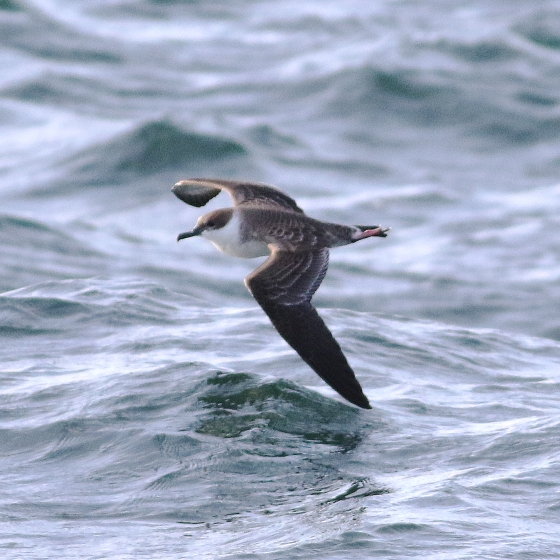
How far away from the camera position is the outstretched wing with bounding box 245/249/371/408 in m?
7.47

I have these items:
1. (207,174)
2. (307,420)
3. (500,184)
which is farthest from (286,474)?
(500,184)

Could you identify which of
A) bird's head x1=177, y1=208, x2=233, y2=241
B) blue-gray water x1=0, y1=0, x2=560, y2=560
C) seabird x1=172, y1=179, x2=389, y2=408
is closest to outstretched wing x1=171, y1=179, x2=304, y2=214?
seabird x1=172, y1=179, x2=389, y2=408

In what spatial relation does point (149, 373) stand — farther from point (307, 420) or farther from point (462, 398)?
point (462, 398)

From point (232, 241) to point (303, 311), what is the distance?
42.9 inches

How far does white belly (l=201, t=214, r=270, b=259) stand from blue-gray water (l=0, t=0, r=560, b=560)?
907 millimetres

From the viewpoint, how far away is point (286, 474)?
7.07 m

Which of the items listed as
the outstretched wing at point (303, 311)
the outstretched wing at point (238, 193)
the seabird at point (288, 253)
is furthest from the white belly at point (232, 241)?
the outstretched wing at point (238, 193)

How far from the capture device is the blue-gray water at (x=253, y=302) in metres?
6.67

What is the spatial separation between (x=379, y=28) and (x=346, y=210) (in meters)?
11.3

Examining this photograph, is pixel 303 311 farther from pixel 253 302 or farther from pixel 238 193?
pixel 253 302

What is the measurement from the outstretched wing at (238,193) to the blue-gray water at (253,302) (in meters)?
1.19

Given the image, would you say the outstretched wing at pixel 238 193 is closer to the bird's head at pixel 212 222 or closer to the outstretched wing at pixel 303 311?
the bird's head at pixel 212 222

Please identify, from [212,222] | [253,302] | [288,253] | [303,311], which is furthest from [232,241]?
[253,302]

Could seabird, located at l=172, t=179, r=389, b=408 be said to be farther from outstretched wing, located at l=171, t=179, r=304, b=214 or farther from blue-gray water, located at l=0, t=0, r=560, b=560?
blue-gray water, located at l=0, t=0, r=560, b=560
